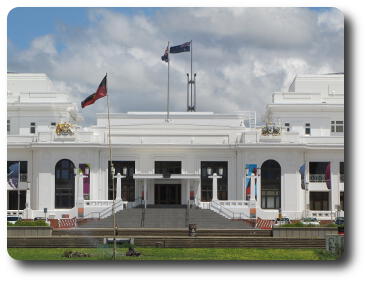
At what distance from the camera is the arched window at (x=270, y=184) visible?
62.3m

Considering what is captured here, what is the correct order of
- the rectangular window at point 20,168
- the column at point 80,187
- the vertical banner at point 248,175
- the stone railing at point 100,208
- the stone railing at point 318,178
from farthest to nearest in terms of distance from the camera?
the stone railing at point 318,178 → the vertical banner at point 248,175 → the rectangular window at point 20,168 → the column at point 80,187 → the stone railing at point 100,208

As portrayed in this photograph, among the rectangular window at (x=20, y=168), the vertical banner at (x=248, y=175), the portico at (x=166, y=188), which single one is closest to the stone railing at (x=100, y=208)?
the portico at (x=166, y=188)

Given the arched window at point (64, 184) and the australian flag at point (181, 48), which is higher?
the australian flag at point (181, 48)

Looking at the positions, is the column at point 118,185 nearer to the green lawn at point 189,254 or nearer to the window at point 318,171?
the window at point 318,171

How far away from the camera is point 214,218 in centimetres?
5353

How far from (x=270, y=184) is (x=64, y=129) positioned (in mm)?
17571

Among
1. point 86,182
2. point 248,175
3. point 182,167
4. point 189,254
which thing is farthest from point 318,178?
point 189,254

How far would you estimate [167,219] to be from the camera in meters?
52.3

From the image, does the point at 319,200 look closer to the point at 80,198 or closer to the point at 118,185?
the point at 118,185

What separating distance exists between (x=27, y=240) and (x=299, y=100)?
3649cm

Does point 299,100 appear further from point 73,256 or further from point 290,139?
point 73,256

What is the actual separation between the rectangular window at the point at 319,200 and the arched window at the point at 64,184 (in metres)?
19.7
